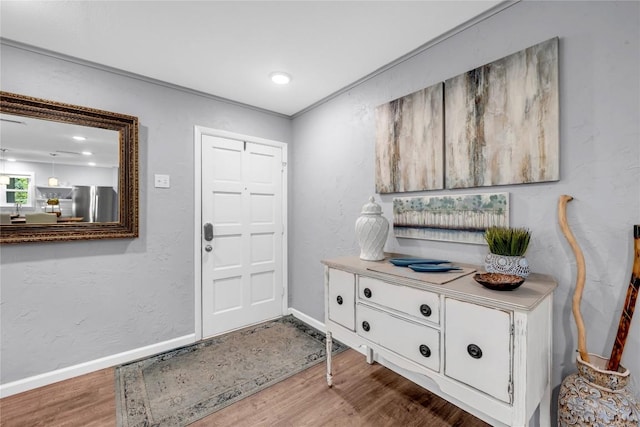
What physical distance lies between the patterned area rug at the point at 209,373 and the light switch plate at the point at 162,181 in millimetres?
1468

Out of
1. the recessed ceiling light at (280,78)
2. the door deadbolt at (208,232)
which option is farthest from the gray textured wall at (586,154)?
the door deadbolt at (208,232)

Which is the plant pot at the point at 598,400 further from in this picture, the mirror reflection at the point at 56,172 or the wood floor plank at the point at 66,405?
the mirror reflection at the point at 56,172

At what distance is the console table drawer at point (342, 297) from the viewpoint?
5.76ft

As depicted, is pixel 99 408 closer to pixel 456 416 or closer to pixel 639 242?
pixel 456 416

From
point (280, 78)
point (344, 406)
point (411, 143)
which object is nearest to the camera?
point (344, 406)

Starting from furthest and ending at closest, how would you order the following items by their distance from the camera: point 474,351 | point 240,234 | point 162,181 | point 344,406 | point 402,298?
point 240,234 → point 162,181 → point 344,406 → point 402,298 → point 474,351

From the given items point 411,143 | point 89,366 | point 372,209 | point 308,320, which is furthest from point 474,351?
point 89,366

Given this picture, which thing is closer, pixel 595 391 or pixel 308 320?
pixel 595 391

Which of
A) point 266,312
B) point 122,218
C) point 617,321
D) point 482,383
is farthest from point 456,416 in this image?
point 122,218

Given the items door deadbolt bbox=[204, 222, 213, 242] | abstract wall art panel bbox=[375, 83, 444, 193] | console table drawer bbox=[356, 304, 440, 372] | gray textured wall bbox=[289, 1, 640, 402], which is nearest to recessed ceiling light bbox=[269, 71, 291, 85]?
abstract wall art panel bbox=[375, 83, 444, 193]

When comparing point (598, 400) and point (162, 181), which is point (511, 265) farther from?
point (162, 181)

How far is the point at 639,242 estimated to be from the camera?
3.64ft

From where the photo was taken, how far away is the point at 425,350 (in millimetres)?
1353

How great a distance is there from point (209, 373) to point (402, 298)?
162cm
